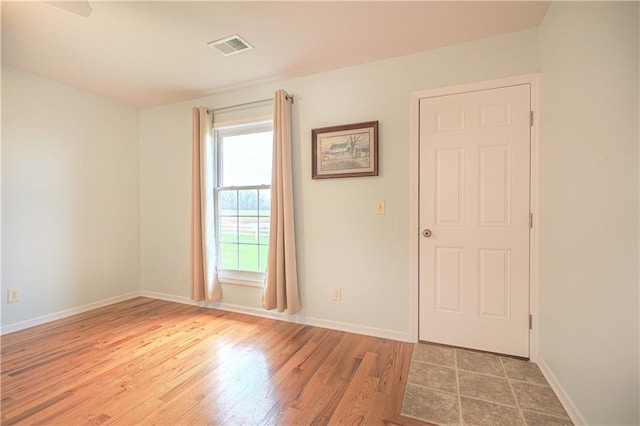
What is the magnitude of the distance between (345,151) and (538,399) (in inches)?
87.0

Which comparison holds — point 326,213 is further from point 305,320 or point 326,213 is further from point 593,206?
point 593,206

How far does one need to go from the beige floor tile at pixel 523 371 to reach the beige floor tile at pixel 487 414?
0.38m

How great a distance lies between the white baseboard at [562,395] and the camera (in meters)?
1.41

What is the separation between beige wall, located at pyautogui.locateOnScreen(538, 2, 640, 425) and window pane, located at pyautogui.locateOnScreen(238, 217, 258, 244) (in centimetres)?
260

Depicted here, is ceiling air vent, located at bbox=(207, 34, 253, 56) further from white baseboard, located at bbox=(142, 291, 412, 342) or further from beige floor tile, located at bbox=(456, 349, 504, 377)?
beige floor tile, located at bbox=(456, 349, 504, 377)

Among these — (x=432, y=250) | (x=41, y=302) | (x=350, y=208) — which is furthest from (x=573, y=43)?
(x=41, y=302)

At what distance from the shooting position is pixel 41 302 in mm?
2766

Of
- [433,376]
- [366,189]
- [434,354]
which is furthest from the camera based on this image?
[366,189]

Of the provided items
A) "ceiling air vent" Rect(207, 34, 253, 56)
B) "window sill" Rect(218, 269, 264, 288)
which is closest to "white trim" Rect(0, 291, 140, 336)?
"window sill" Rect(218, 269, 264, 288)

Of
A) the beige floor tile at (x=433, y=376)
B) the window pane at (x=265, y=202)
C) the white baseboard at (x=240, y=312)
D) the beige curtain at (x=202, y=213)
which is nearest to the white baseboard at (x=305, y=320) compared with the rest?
the white baseboard at (x=240, y=312)

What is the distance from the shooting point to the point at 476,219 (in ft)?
7.12

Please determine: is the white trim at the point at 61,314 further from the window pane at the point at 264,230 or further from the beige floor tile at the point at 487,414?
the beige floor tile at the point at 487,414

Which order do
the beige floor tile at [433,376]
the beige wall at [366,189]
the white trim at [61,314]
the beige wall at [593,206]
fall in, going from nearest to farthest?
the beige wall at [593,206] < the beige floor tile at [433,376] < the beige wall at [366,189] < the white trim at [61,314]

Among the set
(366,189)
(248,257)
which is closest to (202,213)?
(248,257)
